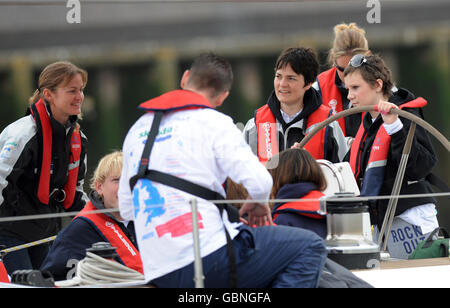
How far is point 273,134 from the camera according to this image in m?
4.06

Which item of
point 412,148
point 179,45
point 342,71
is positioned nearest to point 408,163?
point 412,148

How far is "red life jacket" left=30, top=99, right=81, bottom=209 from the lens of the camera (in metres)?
3.96

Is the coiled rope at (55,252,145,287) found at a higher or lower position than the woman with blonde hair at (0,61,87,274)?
lower

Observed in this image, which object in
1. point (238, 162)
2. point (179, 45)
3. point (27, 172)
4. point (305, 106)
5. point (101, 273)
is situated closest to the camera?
point (238, 162)

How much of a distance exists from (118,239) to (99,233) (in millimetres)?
87

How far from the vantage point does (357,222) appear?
322 cm

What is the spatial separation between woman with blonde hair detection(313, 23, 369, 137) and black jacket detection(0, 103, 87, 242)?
1455 mm

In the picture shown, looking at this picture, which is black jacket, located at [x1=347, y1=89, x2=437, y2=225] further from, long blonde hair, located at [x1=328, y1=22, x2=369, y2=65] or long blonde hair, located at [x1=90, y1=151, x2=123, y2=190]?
long blonde hair, located at [x1=90, y1=151, x2=123, y2=190]

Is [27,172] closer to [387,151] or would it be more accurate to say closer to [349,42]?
[387,151]

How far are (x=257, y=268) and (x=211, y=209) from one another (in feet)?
0.79

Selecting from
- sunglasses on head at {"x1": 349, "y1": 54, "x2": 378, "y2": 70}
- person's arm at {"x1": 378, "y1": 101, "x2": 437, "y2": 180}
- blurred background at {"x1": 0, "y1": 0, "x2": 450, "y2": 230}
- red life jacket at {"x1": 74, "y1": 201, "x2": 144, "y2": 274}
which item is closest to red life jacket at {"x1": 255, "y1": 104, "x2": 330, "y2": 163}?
sunglasses on head at {"x1": 349, "y1": 54, "x2": 378, "y2": 70}

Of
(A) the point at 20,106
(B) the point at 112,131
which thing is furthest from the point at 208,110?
(A) the point at 20,106

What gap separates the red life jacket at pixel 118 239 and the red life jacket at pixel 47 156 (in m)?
0.53
